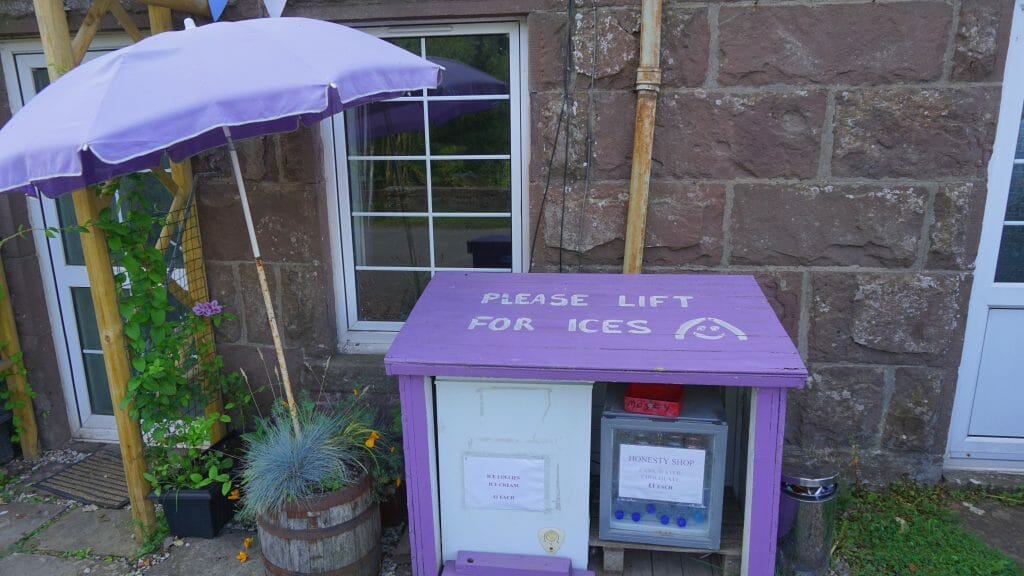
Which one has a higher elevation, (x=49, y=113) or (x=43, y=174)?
(x=49, y=113)

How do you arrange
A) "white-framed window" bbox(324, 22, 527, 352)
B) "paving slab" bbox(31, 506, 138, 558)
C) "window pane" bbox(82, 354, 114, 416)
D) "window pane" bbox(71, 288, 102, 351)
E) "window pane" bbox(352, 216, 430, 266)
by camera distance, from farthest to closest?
"window pane" bbox(82, 354, 114, 416) → "window pane" bbox(71, 288, 102, 351) → "window pane" bbox(352, 216, 430, 266) → "white-framed window" bbox(324, 22, 527, 352) → "paving slab" bbox(31, 506, 138, 558)

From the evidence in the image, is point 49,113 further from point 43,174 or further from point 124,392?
point 124,392

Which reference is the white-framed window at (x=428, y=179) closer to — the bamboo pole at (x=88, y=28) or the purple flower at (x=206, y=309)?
the purple flower at (x=206, y=309)

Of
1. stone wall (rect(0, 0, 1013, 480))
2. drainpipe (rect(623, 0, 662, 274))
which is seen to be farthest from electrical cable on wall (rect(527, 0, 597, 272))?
drainpipe (rect(623, 0, 662, 274))

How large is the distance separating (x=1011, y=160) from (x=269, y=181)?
3.36 metres

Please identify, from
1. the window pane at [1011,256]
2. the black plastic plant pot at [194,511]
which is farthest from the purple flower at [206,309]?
the window pane at [1011,256]

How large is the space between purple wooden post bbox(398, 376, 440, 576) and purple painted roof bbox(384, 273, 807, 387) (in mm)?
118

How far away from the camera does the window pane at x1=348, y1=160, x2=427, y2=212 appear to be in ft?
10.8

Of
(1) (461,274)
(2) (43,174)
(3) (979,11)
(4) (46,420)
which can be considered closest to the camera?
(2) (43,174)

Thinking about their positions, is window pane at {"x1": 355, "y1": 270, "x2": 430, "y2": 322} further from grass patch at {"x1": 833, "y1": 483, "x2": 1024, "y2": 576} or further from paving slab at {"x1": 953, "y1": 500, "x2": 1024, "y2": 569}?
paving slab at {"x1": 953, "y1": 500, "x2": 1024, "y2": 569}

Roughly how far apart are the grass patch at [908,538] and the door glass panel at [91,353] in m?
3.90

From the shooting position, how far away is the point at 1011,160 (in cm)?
284

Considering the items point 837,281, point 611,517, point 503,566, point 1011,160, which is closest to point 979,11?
point 1011,160

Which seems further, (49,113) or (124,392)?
(124,392)
